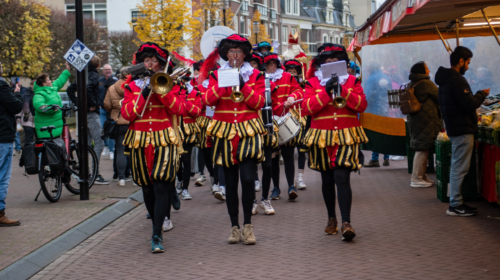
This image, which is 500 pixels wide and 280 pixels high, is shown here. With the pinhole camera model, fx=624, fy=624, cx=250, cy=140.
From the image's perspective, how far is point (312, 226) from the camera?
7.06 metres

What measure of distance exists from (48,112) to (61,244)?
11.0 feet

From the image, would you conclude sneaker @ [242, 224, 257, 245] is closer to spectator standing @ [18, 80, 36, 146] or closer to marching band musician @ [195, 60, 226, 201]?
marching band musician @ [195, 60, 226, 201]

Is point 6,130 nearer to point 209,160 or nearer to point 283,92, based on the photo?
point 209,160

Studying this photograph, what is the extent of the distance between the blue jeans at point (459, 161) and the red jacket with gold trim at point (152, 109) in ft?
10.8

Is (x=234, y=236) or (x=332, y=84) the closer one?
(x=332, y=84)

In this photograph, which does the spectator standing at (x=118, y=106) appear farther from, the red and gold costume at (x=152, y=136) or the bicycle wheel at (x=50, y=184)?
the red and gold costume at (x=152, y=136)

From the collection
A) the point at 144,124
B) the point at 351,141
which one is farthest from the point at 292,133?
the point at 144,124

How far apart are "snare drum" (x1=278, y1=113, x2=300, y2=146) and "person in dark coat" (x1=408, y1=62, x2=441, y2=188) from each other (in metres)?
2.72

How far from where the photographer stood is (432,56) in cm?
1252

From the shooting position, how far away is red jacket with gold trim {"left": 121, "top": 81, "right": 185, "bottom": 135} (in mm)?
5914

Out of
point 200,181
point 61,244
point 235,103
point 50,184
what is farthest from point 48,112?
point 235,103

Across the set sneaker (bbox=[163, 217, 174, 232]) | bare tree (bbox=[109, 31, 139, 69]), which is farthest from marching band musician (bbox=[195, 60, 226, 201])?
bare tree (bbox=[109, 31, 139, 69])

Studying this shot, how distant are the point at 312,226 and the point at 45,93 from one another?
4.93 meters

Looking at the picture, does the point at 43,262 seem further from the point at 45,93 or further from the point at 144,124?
the point at 45,93
